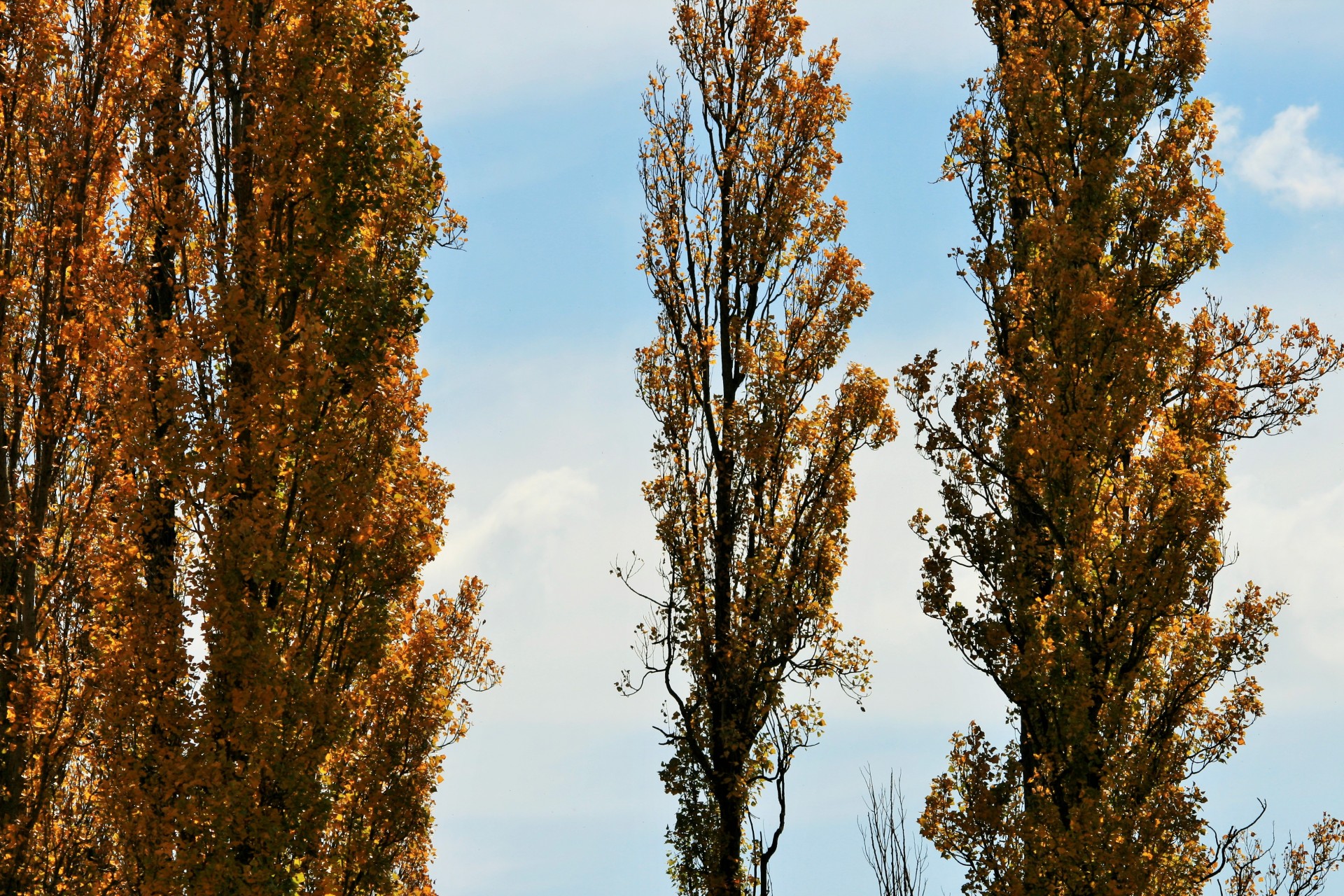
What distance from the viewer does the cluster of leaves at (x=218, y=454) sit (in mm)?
9914

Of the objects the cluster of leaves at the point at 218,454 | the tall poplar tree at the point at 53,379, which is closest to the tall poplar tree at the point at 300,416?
the cluster of leaves at the point at 218,454

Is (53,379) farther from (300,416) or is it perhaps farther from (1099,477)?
(1099,477)

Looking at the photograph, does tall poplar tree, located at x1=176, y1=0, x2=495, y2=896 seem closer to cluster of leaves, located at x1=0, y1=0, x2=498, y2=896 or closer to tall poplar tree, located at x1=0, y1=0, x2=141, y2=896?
cluster of leaves, located at x1=0, y1=0, x2=498, y2=896

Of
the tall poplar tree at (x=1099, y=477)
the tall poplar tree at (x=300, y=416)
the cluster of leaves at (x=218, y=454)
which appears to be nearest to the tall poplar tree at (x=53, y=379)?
the cluster of leaves at (x=218, y=454)

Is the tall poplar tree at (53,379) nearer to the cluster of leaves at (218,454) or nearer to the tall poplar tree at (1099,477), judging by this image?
the cluster of leaves at (218,454)

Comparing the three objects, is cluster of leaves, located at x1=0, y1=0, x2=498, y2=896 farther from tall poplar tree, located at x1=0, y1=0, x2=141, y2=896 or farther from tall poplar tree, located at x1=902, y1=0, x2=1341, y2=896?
tall poplar tree, located at x1=902, y1=0, x2=1341, y2=896

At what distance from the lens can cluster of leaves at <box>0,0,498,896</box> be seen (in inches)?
390

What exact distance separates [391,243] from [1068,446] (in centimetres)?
654

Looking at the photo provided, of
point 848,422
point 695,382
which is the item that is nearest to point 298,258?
point 695,382

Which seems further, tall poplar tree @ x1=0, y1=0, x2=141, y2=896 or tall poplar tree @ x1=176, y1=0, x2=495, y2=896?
tall poplar tree @ x1=0, y1=0, x2=141, y2=896

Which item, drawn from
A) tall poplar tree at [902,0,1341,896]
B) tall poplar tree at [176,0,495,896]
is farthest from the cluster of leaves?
tall poplar tree at [902,0,1341,896]

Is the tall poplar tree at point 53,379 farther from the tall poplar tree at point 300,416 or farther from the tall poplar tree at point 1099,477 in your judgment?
the tall poplar tree at point 1099,477

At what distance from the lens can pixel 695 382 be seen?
15.5m

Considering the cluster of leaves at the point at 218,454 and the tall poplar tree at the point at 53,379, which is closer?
the cluster of leaves at the point at 218,454
